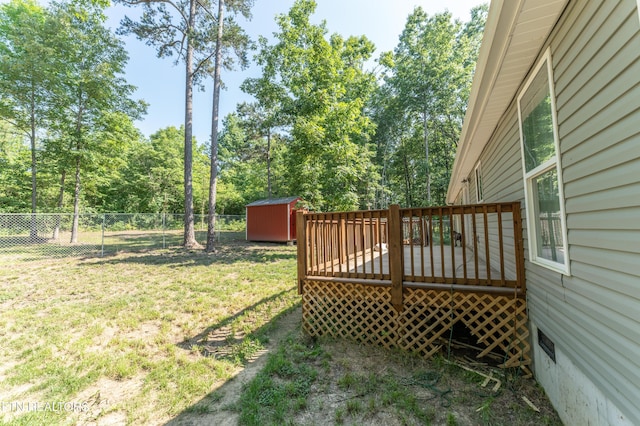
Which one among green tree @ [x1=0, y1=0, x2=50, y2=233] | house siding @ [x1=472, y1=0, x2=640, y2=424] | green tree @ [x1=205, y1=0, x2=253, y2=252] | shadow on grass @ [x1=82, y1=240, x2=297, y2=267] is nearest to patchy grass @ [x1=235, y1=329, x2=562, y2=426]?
house siding @ [x1=472, y1=0, x2=640, y2=424]

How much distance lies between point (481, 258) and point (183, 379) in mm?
5314

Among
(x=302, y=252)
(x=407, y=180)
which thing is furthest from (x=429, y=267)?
(x=407, y=180)

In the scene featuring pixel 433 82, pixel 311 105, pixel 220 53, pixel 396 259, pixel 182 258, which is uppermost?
pixel 433 82

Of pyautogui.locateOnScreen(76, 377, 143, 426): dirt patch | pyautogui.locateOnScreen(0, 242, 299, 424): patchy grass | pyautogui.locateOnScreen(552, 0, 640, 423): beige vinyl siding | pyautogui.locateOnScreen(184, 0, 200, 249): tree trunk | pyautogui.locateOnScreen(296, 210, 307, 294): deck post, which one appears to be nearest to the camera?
pyautogui.locateOnScreen(552, 0, 640, 423): beige vinyl siding

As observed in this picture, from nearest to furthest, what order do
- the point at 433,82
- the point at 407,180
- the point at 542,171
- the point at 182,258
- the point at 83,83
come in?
the point at 542,171
the point at 182,258
the point at 83,83
the point at 433,82
the point at 407,180

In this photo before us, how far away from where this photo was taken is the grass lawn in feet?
7.15

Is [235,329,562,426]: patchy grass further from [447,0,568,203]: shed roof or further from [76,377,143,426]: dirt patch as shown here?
[447,0,568,203]: shed roof

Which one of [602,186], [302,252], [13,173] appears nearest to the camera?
[602,186]

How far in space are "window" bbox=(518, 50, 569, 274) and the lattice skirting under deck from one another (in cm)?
67

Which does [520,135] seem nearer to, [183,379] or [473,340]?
[473,340]

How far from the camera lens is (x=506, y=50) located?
7.25 feet

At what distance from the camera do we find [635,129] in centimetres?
119

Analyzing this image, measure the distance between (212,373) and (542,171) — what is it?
3759 mm

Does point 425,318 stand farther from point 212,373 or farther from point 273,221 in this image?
point 273,221
